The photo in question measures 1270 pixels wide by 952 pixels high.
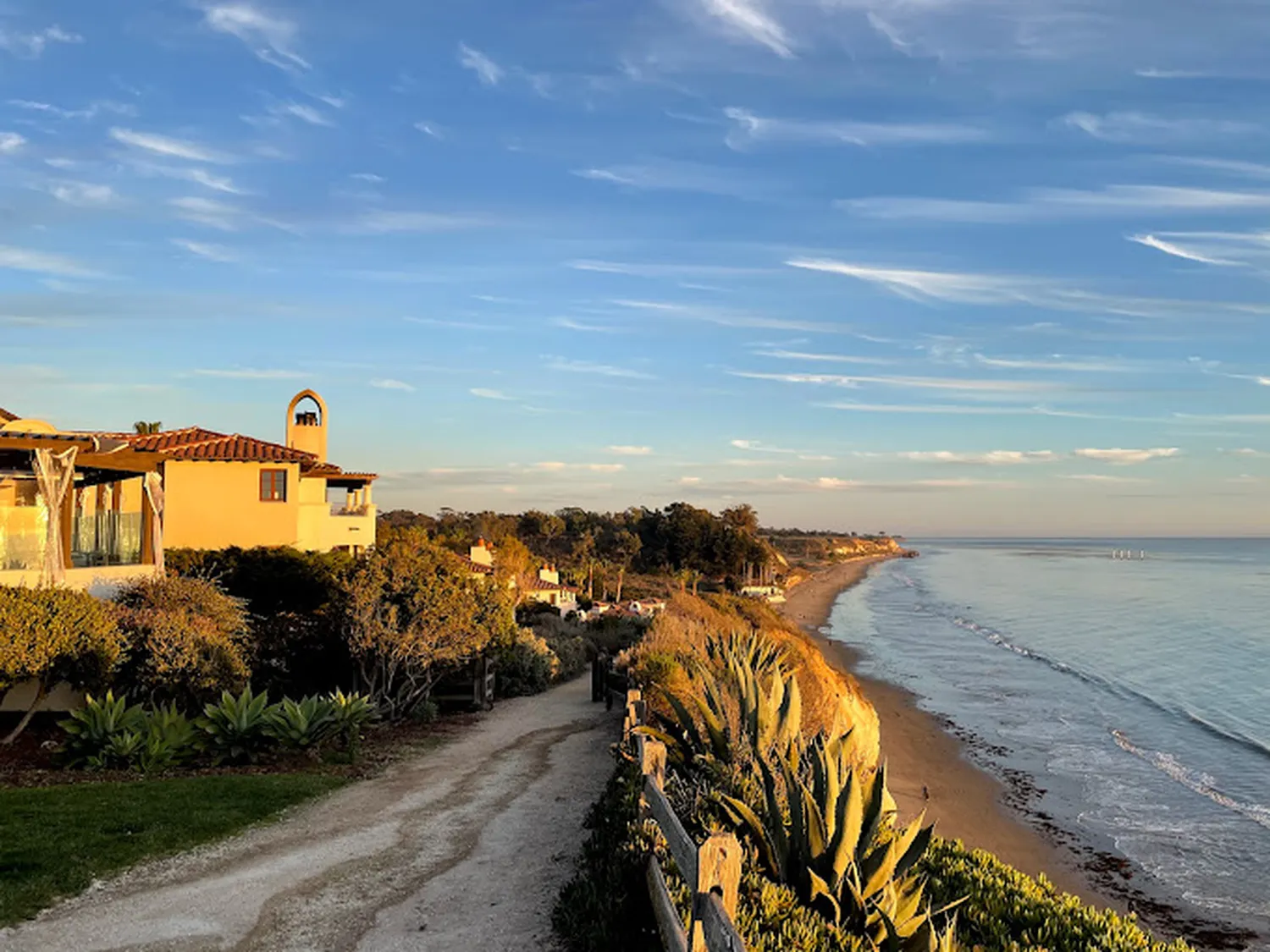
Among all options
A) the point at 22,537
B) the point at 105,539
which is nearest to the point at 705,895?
the point at 22,537

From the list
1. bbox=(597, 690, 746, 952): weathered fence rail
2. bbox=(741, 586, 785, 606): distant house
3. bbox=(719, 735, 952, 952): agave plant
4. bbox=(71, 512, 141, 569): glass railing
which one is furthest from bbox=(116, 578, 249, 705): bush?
bbox=(741, 586, 785, 606): distant house

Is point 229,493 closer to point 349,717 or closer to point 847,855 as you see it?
point 349,717

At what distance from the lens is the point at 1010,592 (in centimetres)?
8031

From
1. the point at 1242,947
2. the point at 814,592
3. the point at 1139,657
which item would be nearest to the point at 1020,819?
the point at 1242,947

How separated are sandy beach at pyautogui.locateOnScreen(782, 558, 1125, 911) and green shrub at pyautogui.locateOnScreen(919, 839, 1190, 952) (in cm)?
604

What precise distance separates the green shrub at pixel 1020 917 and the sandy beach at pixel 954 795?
604cm

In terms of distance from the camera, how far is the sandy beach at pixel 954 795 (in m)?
14.7

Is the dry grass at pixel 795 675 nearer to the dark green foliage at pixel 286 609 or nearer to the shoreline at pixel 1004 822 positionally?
the shoreline at pixel 1004 822

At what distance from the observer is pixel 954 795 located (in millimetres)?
18578

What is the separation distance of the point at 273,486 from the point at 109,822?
15592mm

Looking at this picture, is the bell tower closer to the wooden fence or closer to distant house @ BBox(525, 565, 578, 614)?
distant house @ BBox(525, 565, 578, 614)

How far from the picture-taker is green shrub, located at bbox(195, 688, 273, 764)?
12.8m

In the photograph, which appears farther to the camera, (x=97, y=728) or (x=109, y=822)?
(x=97, y=728)

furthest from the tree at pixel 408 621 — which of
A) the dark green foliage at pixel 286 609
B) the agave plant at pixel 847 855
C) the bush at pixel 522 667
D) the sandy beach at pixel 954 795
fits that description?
the agave plant at pixel 847 855
